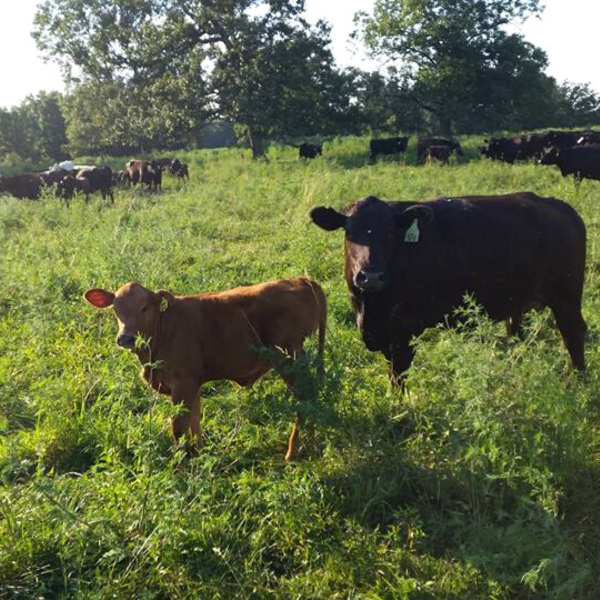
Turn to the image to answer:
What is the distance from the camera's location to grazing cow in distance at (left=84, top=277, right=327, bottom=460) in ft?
12.0

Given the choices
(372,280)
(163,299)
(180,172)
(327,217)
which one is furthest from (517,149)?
(163,299)

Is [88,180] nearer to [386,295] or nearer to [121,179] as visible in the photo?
[121,179]

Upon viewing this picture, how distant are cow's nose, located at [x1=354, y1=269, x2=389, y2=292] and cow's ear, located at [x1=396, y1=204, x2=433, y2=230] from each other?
0.59 metres

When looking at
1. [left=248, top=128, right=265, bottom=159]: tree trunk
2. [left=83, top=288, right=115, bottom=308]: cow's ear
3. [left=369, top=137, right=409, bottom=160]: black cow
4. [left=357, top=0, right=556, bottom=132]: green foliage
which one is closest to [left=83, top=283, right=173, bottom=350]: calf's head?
[left=83, top=288, right=115, bottom=308]: cow's ear

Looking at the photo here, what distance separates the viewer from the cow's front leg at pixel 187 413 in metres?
3.61

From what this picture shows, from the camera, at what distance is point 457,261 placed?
440 cm

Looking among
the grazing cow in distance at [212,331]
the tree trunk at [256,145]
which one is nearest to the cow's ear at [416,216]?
the grazing cow in distance at [212,331]

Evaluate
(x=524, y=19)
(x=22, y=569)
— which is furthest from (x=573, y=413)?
(x=524, y=19)

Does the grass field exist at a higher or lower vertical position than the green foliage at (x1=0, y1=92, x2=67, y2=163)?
lower

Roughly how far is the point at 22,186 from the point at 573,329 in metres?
20.6

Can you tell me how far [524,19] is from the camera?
33.9m

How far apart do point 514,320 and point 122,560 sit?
391cm

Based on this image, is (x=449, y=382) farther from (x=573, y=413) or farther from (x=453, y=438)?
(x=573, y=413)

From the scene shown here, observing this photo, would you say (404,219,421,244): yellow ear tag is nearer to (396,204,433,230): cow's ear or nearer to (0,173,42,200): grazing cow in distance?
(396,204,433,230): cow's ear
